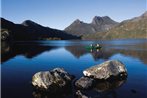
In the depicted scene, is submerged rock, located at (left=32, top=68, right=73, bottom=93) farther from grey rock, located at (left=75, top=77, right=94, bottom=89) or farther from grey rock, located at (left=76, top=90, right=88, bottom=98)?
grey rock, located at (left=76, top=90, right=88, bottom=98)

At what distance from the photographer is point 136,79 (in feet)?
157

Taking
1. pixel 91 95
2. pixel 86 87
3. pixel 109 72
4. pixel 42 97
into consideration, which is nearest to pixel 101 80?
pixel 109 72

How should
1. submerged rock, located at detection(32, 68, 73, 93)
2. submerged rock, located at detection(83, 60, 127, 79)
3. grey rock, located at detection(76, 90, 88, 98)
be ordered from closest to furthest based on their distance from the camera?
grey rock, located at detection(76, 90, 88, 98), submerged rock, located at detection(32, 68, 73, 93), submerged rock, located at detection(83, 60, 127, 79)

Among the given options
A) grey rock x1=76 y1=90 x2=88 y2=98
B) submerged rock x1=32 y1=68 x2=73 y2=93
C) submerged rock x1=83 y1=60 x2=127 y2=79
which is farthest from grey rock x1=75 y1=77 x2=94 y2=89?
submerged rock x1=83 y1=60 x2=127 y2=79

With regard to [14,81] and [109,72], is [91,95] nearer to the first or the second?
[109,72]

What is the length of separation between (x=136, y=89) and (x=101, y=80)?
6.74 m

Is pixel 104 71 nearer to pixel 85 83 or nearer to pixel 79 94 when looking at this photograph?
pixel 85 83

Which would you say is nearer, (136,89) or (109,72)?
(136,89)

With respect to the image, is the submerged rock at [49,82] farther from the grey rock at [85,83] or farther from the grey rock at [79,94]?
the grey rock at [79,94]

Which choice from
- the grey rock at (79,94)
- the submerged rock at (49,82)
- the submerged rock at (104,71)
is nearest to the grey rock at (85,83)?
the submerged rock at (49,82)

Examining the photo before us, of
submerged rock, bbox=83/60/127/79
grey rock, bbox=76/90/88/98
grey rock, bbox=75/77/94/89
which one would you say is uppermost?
submerged rock, bbox=83/60/127/79

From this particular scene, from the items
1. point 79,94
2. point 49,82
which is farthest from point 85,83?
point 49,82

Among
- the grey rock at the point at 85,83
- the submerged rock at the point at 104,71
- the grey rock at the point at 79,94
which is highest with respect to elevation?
the submerged rock at the point at 104,71

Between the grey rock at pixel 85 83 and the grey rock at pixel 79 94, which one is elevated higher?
the grey rock at pixel 85 83
